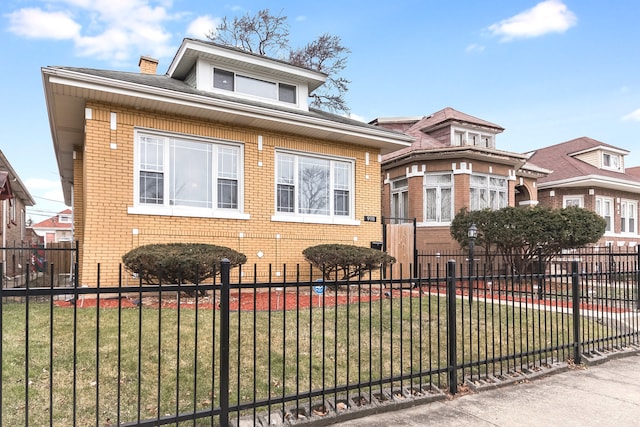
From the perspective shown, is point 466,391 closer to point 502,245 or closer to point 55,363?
point 55,363

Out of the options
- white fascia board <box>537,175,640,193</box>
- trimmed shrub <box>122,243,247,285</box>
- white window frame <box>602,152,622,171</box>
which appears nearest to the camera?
trimmed shrub <box>122,243,247,285</box>

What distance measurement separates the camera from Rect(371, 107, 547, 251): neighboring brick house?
57.0ft

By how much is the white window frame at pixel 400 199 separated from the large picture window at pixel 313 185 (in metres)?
6.56

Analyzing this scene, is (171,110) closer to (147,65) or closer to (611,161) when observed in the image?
(147,65)

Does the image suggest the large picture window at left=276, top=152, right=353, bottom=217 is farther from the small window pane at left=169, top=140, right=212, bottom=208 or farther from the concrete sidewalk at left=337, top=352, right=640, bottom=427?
the concrete sidewalk at left=337, top=352, right=640, bottom=427

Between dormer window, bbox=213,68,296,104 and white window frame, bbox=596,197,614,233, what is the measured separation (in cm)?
1920

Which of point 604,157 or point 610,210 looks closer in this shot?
point 610,210

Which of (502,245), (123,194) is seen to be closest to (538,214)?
(502,245)

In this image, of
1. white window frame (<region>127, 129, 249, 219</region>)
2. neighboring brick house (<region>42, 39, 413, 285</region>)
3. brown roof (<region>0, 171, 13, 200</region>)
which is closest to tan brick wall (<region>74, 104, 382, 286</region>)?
neighboring brick house (<region>42, 39, 413, 285</region>)

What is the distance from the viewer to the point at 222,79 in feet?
37.6

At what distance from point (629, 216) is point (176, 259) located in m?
26.8

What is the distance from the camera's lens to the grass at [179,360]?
11.8 feet

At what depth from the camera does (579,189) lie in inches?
885

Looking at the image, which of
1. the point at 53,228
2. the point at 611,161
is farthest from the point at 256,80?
the point at 53,228
